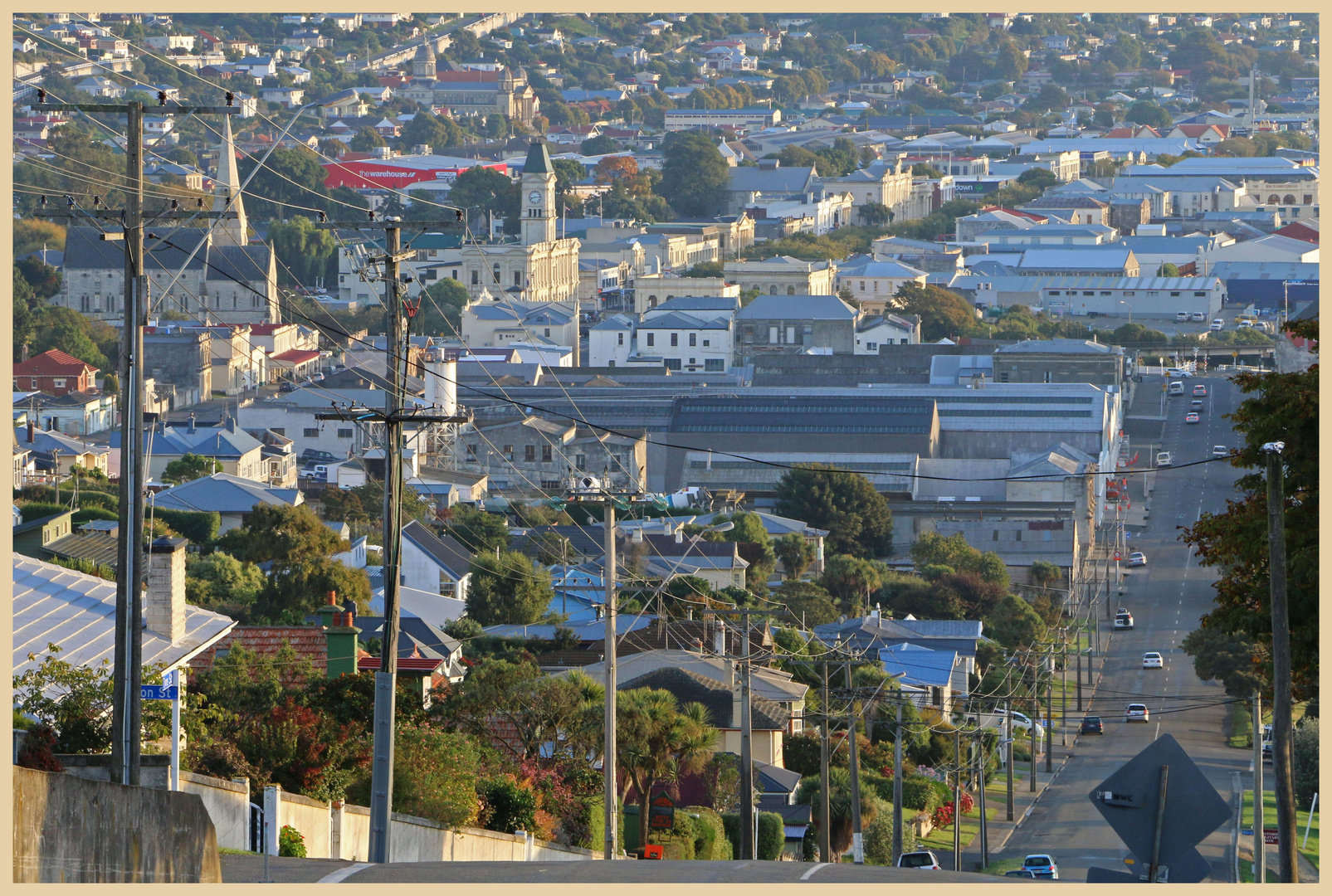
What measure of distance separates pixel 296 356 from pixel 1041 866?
7178 cm

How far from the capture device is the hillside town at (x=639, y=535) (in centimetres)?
1766

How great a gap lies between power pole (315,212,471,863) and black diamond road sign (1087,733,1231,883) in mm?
5440

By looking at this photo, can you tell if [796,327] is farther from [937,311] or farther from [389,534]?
[389,534]

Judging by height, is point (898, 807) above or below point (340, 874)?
below

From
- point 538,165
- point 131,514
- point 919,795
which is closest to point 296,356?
point 538,165

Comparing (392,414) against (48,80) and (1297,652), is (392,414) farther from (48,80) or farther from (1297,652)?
(48,80)

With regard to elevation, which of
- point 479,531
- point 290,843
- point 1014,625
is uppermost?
point 290,843

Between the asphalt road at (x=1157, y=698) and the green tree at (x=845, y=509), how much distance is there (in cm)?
760

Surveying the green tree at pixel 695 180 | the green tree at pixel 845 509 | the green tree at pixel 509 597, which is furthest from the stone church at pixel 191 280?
the green tree at pixel 695 180

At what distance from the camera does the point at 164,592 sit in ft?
67.2

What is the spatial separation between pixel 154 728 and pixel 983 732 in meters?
23.7

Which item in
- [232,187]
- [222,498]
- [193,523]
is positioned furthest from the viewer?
[232,187]

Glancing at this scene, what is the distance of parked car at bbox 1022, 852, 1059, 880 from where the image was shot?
96.7 feet

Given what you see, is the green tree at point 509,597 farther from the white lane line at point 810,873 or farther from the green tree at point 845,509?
the white lane line at point 810,873
